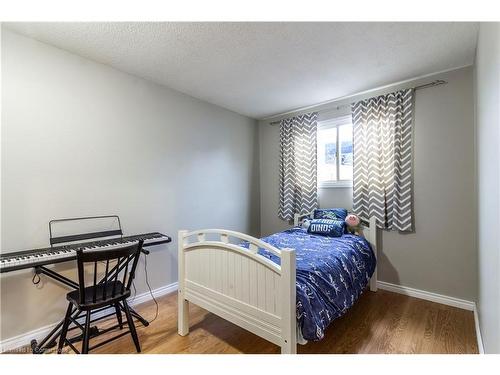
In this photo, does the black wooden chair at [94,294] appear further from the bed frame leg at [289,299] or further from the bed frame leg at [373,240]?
the bed frame leg at [373,240]

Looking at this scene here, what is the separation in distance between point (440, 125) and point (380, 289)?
77.3 inches

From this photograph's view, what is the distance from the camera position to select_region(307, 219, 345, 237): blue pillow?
279 centimetres

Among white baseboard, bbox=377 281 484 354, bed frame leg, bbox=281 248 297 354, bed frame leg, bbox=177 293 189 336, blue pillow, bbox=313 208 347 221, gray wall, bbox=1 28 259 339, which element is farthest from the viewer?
blue pillow, bbox=313 208 347 221

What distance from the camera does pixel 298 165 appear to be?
143 inches

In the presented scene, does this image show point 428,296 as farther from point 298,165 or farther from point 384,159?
point 298,165

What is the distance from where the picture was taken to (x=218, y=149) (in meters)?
3.51

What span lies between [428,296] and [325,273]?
165 centimetres

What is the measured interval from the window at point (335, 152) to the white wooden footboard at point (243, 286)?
80.5 inches

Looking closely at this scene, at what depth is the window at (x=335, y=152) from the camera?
3270mm

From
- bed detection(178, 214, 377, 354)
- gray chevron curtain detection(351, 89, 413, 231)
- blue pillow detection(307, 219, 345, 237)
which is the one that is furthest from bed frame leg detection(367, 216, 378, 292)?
bed detection(178, 214, 377, 354)

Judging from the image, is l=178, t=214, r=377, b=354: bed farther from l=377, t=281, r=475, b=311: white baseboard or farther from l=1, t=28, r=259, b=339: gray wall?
l=1, t=28, r=259, b=339: gray wall

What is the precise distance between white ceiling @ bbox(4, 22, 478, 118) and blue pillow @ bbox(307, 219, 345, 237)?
5.24 feet

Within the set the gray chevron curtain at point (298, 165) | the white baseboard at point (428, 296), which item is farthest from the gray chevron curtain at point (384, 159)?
the white baseboard at point (428, 296)

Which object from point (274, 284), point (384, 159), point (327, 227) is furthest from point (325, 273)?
point (384, 159)
